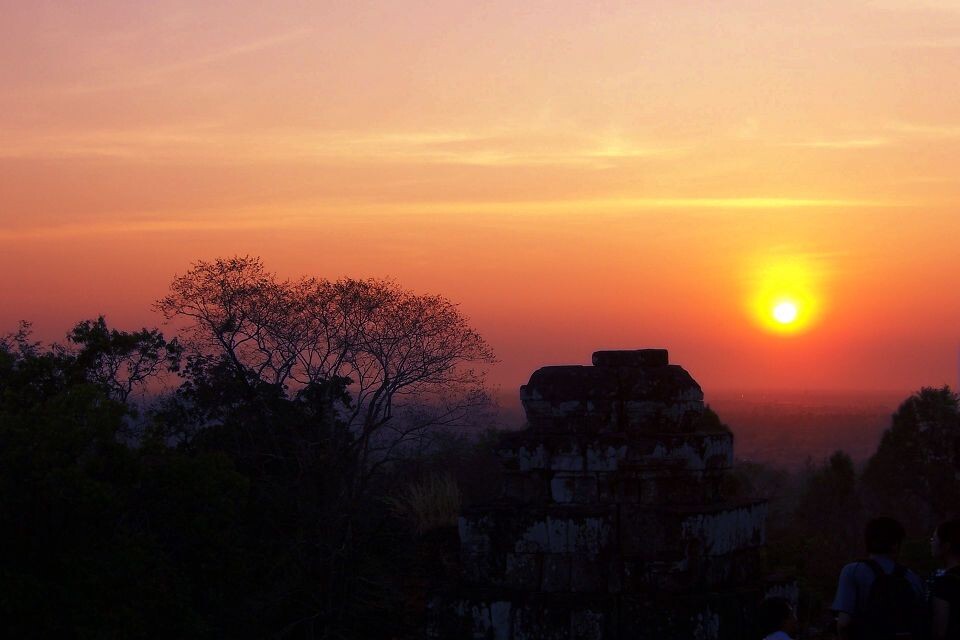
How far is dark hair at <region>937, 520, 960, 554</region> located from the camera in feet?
19.0

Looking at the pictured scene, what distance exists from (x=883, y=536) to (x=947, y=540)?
12.6 inches

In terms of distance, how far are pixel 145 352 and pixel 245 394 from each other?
308 cm

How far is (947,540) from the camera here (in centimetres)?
580

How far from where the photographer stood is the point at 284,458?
931 inches

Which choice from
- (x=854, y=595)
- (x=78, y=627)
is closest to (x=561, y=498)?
(x=854, y=595)

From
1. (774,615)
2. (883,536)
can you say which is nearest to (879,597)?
(883,536)

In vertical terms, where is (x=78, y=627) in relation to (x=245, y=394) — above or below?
below

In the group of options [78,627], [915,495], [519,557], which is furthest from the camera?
[915,495]

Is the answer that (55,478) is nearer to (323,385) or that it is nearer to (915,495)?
(323,385)

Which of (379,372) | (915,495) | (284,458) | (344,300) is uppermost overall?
(344,300)

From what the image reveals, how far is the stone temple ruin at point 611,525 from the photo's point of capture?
7.87 meters

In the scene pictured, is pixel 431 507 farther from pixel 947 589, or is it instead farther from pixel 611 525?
pixel 947 589

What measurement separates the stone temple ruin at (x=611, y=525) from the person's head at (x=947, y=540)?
232cm

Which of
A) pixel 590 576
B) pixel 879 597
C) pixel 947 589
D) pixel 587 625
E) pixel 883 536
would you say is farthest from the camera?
pixel 590 576
